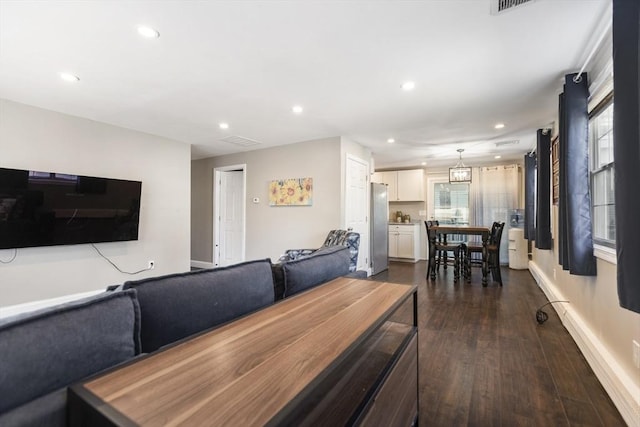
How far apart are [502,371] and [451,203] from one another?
5.58 meters

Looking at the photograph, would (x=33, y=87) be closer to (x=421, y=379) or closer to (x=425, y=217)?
(x=421, y=379)

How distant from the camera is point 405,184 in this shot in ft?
23.8

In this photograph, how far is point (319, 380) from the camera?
664 millimetres

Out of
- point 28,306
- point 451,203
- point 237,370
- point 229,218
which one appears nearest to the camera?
point 237,370

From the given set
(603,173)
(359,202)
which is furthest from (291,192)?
(603,173)

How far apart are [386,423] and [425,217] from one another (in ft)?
22.0

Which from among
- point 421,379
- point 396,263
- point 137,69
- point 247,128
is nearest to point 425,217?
point 396,263

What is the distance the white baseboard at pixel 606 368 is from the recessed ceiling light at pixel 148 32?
12.1 ft

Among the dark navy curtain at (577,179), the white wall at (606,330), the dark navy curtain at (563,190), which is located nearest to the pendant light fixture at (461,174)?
the white wall at (606,330)

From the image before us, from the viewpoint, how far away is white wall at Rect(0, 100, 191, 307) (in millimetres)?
3191

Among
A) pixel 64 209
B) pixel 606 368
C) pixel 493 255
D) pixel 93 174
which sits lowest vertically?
pixel 606 368

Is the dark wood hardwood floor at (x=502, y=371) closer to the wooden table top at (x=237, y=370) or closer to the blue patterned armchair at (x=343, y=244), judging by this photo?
the blue patterned armchair at (x=343, y=244)

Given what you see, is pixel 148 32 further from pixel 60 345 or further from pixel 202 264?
pixel 202 264

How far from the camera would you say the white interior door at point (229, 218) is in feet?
20.1
